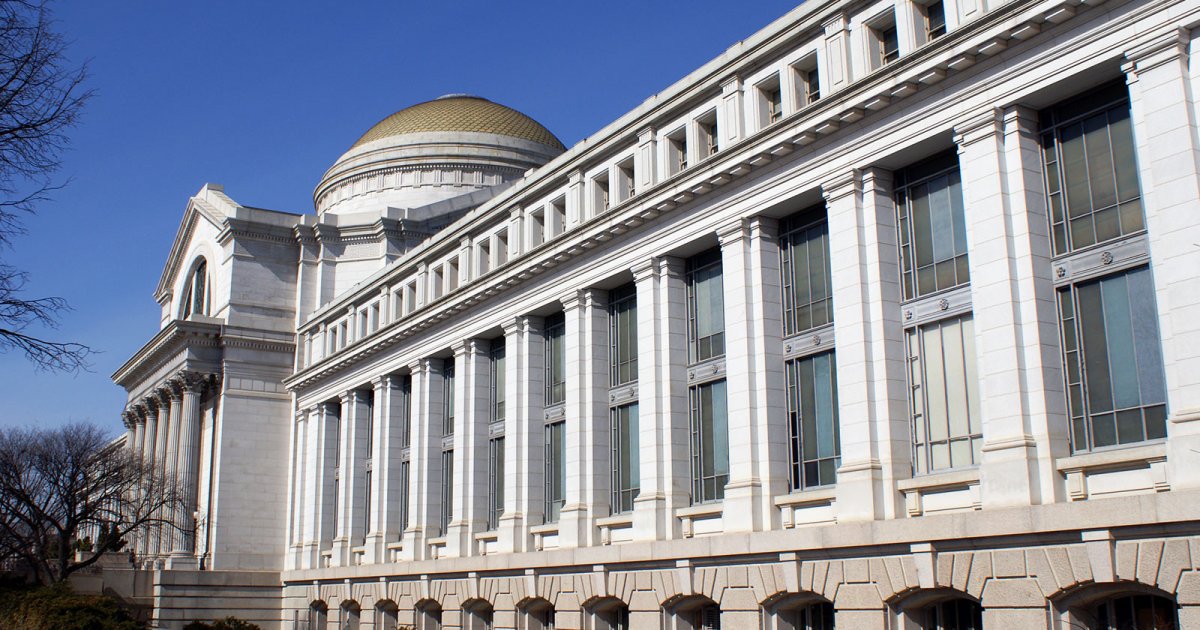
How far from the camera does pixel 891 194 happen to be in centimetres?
2681

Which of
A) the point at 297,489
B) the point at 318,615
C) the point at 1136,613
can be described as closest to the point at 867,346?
the point at 1136,613

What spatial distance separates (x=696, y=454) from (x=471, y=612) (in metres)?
12.9

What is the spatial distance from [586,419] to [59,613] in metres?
17.7

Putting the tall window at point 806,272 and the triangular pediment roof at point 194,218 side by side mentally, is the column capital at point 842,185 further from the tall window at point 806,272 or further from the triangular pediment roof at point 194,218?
the triangular pediment roof at point 194,218

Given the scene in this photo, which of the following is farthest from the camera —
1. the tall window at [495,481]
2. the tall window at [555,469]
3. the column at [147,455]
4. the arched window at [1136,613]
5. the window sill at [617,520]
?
the column at [147,455]

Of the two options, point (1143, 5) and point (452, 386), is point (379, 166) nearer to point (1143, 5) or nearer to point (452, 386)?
point (452, 386)

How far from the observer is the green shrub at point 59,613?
34.0 meters

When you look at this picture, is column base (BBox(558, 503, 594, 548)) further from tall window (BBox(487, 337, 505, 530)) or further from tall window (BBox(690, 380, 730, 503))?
tall window (BBox(487, 337, 505, 530))

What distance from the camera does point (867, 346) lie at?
2581 centimetres

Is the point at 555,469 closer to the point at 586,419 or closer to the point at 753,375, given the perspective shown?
the point at 586,419

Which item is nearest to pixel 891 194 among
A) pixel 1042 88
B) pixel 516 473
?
pixel 1042 88

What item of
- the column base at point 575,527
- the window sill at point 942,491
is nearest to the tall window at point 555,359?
the column base at point 575,527

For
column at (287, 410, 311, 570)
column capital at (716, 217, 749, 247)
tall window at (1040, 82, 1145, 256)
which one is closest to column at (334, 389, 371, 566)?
column at (287, 410, 311, 570)

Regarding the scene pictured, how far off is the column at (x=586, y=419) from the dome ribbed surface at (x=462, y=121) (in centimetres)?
3708
